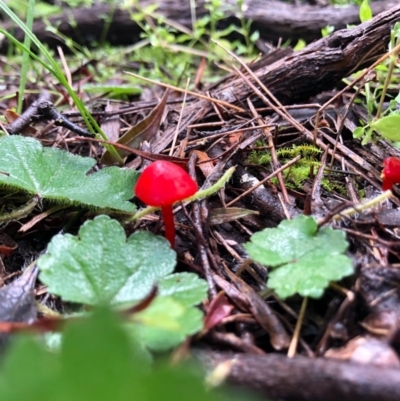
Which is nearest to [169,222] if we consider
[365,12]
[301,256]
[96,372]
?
[301,256]

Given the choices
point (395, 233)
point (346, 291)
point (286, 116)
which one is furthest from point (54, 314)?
point (286, 116)

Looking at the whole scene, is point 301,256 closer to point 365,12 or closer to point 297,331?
point 297,331

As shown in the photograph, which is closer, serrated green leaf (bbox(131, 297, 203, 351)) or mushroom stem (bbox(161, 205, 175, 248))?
serrated green leaf (bbox(131, 297, 203, 351))

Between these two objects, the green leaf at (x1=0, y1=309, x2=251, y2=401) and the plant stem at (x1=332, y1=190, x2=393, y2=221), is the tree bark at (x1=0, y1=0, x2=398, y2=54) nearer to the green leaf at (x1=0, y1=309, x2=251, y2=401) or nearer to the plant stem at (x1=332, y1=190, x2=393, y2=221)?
the plant stem at (x1=332, y1=190, x2=393, y2=221)

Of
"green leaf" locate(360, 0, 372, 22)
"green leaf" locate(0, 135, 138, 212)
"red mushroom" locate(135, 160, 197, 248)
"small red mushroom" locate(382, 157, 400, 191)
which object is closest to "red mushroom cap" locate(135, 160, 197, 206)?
"red mushroom" locate(135, 160, 197, 248)

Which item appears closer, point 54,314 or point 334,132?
point 54,314

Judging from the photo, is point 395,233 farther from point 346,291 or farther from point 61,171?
point 61,171
